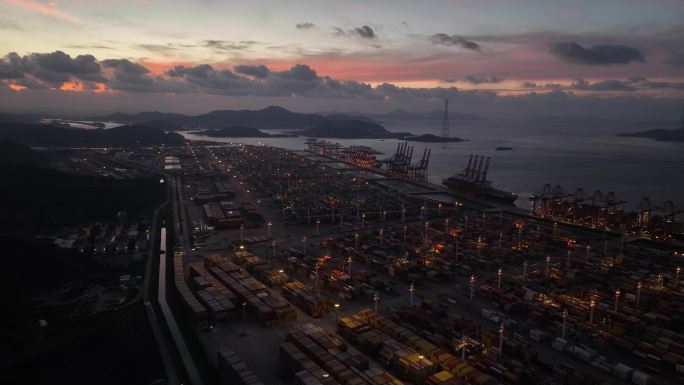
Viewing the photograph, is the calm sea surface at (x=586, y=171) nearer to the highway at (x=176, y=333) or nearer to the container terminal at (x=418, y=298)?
the container terminal at (x=418, y=298)

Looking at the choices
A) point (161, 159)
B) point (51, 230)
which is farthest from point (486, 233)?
point (161, 159)

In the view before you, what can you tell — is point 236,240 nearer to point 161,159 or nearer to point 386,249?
point 386,249

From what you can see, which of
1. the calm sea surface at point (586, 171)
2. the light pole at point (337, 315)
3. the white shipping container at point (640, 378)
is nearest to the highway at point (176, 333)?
the light pole at point (337, 315)

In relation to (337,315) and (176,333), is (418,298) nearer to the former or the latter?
(337,315)

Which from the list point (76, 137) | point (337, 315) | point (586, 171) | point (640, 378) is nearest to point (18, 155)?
point (76, 137)

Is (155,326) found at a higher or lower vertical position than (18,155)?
lower

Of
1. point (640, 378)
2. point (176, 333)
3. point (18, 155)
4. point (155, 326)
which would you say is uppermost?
point (18, 155)

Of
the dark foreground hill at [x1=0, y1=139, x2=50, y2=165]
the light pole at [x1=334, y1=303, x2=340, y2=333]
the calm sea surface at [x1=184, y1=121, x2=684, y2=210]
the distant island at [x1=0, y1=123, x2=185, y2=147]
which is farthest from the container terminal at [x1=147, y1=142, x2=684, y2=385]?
the distant island at [x1=0, y1=123, x2=185, y2=147]
